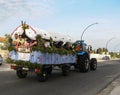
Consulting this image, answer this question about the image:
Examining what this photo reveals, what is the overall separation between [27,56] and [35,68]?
0.74 metres

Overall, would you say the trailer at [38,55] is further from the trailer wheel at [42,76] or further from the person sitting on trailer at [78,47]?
the person sitting on trailer at [78,47]

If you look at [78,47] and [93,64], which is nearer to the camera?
[78,47]

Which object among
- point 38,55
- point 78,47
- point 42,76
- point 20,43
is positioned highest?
point 78,47

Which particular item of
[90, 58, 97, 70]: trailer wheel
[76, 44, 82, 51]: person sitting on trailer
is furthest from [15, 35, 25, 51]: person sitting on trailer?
[90, 58, 97, 70]: trailer wheel

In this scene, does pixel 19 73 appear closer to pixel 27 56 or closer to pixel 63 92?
pixel 27 56

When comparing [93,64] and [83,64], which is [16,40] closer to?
[83,64]

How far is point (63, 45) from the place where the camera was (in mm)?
21297

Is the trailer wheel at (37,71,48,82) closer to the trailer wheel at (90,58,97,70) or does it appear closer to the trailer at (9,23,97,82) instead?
the trailer at (9,23,97,82)

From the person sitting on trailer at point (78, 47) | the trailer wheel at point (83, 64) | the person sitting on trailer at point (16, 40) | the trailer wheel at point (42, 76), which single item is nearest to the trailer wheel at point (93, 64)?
the trailer wheel at point (83, 64)

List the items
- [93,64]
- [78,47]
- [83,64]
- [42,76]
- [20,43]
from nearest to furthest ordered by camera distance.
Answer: [42,76] → [20,43] → [78,47] → [83,64] → [93,64]

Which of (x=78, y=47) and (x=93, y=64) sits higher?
(x=78, y=47)

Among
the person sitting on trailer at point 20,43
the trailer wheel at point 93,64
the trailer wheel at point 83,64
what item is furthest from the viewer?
the trailer wheel at point 93,64

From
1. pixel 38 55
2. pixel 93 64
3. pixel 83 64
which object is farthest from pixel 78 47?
pixel 38 55

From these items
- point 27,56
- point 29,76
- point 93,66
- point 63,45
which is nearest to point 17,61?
point 27,56
